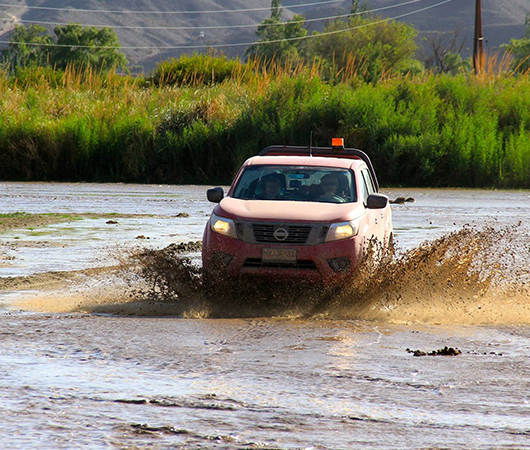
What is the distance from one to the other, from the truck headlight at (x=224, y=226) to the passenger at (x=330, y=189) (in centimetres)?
124

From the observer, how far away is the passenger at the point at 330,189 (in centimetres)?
1106

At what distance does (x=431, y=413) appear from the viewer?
6.10m

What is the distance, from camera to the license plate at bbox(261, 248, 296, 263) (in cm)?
991

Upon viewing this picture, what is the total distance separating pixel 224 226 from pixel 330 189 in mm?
1487

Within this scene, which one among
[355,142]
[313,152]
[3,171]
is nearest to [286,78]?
[355,142]

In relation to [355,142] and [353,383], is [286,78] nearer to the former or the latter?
[355,142]

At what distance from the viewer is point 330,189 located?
11180mm

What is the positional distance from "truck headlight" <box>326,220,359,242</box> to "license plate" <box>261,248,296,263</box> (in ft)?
1.24

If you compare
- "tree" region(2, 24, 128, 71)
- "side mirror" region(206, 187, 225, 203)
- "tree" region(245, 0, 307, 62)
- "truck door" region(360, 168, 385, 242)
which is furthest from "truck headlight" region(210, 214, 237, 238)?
"tree" region(245, 0, 307, 62)

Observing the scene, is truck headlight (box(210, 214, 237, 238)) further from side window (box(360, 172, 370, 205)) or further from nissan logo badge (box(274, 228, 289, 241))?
side window (box(360, 172, 370, 205))

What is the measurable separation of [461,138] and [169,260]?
23614 mm

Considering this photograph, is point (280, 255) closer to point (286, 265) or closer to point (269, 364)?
point (286, 265)

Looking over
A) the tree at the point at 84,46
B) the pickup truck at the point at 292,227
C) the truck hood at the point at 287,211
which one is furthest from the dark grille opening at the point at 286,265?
the tree at the point at 84,46

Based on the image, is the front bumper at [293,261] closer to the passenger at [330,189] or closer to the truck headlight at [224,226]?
the truck headlight at [224,226]
